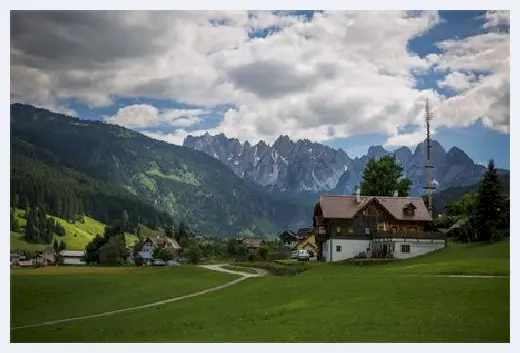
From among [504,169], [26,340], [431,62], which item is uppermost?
[431,62]

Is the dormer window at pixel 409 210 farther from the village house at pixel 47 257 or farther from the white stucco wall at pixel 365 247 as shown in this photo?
the village house at pixel 47 257

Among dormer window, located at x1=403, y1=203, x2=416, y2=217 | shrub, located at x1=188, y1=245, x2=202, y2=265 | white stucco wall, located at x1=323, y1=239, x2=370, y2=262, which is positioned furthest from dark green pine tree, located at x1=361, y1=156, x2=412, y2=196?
shrub, located at x1=188, y1=245, x2=202, y2=265

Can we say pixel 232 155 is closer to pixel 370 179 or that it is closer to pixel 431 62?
pixel 370 179

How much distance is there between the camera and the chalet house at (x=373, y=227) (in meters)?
38.0

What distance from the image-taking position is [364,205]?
1607 inches

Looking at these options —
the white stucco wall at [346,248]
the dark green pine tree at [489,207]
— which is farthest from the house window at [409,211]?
the dark green pine tree at [489,207]

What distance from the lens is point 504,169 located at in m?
24.8

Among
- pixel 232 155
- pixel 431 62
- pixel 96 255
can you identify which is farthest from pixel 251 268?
pixel 232 155

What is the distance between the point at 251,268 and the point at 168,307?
2080 centimetres

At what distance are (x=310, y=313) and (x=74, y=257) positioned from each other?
23.5 m

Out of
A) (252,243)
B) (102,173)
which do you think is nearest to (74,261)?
(102,173)

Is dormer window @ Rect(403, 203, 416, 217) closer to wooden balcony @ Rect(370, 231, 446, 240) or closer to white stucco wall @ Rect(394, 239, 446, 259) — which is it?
wooden balcony @ Rect(370, 231, 446, 240)

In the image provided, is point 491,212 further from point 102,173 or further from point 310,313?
point 102,173

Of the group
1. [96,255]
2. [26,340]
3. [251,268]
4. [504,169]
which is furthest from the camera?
[251,268]
